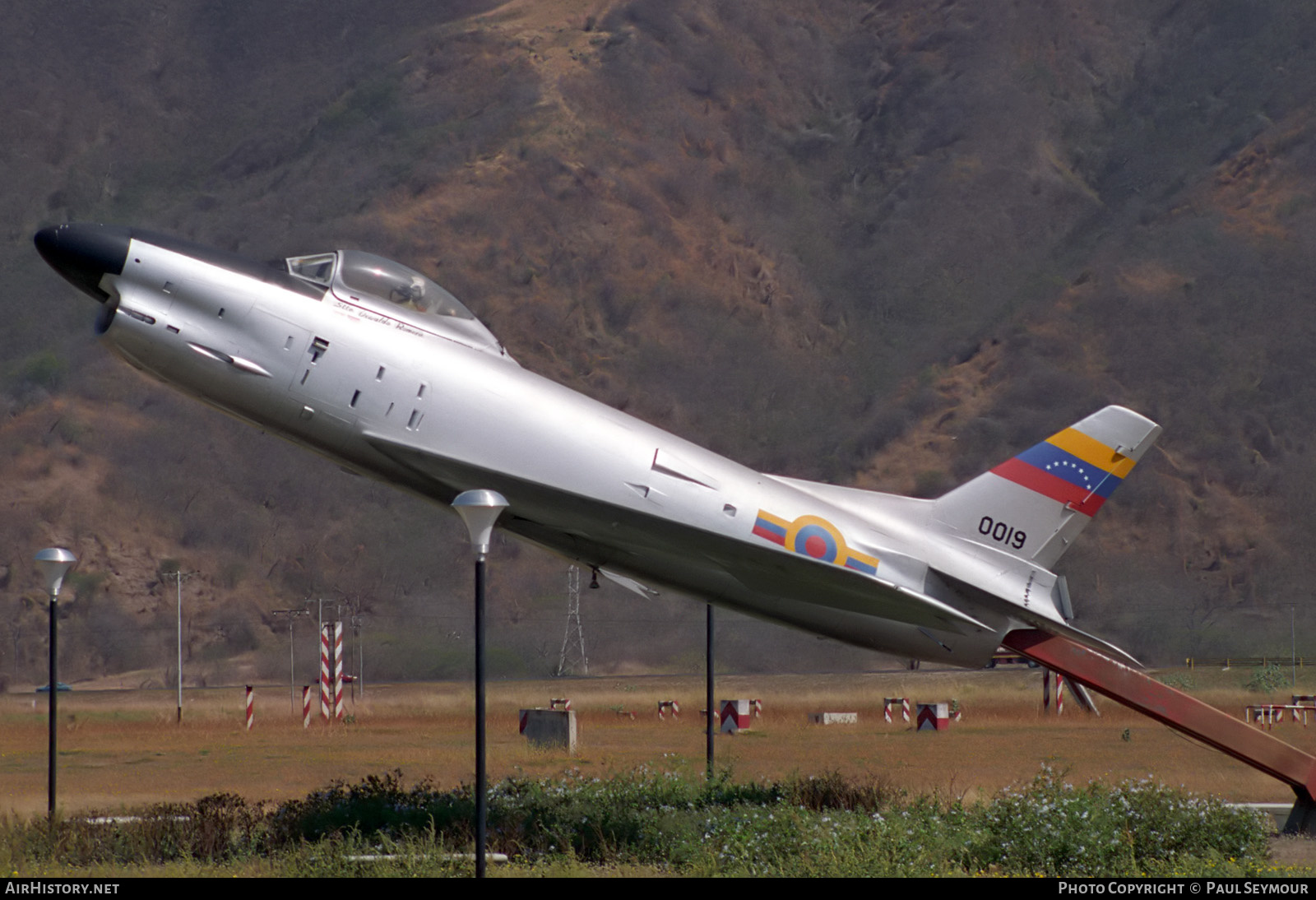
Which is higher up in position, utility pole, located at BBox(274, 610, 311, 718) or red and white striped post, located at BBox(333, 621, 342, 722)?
utility pole, located at BBox(274, 610, 311, 718)

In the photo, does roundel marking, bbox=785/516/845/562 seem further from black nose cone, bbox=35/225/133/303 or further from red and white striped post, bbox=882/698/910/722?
red and white striped post, bbox=882/698/910/722

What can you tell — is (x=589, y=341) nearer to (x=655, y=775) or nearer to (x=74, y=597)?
(x=74, y=597)

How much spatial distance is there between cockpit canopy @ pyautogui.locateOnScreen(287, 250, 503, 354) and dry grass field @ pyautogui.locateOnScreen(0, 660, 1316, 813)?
320 inches

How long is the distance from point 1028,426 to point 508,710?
42.7m

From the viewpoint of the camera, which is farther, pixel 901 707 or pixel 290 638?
pixel 290 638

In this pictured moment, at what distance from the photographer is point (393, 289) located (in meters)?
15.7

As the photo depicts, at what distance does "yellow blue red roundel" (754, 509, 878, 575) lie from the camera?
16125 mm

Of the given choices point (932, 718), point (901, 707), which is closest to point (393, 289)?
point (932, 718)

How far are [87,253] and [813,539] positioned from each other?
8.33 meters

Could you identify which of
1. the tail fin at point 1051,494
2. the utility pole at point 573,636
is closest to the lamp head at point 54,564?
the tail fin at point 1051,494

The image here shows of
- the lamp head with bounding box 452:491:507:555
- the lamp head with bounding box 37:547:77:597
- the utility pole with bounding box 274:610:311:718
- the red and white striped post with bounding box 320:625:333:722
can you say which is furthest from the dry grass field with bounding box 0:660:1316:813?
the lamp head with bounding box 452:491:507:555

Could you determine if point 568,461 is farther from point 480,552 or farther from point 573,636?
point 573,636

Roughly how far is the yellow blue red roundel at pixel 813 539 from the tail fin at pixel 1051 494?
160 cm

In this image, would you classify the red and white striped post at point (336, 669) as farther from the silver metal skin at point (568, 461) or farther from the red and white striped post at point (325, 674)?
the silver metal skin at point (568, 461)
